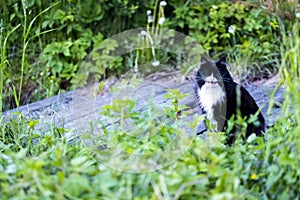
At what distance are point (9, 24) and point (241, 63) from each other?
207cm

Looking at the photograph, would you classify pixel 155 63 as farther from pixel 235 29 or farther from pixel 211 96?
pixel 211 96

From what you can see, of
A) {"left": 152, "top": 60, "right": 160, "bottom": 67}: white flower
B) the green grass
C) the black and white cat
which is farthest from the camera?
{"left": 152, "top": 60, "right": 160, "bottom": 67}: white flower

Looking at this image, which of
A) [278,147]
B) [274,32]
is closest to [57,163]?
[278,147]

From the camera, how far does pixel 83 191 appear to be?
1.89 meters

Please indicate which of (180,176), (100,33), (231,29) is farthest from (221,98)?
(100,33)

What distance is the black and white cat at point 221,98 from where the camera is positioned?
9.71ft

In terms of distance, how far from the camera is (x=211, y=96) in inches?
118

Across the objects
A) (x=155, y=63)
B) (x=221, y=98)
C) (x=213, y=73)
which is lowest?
(x=155, y=63)

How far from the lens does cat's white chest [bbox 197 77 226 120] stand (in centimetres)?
298

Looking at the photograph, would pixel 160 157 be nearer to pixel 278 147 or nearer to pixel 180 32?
pixel 278 147

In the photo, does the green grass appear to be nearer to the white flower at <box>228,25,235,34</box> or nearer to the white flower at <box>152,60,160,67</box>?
the white flower at <box>228,25,235,34</box>

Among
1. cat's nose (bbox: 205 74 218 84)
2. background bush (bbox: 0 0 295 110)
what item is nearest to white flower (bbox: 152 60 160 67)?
background bush (bbox: 0 0 295 110)

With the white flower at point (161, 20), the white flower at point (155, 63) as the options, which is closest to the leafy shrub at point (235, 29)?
the white flower at point (161, 20)

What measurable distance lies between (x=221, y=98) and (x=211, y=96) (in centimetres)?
6
